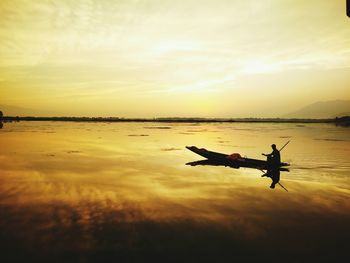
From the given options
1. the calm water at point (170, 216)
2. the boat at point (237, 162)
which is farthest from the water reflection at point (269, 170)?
the calm water at point (170, 216)

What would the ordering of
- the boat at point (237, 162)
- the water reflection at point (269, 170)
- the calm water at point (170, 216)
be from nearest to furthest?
the calm water at point (170, 216), the water reflection at point (269, 170), the boat at point (237, 162)

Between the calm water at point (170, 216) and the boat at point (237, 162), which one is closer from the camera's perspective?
the calm water at point (170, 216)

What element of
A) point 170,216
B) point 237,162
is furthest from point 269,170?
point 170,216

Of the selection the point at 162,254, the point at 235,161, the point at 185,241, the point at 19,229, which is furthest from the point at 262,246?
the point at 235,161

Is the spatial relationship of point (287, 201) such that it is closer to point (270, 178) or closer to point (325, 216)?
point (325, 216)

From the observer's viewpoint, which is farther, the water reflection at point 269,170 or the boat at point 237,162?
the boat at point 237,162

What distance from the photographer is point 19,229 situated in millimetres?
9508

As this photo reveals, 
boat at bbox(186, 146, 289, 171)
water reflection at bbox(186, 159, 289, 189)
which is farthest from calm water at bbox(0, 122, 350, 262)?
boat at bbox(186, 146, 289, 171)

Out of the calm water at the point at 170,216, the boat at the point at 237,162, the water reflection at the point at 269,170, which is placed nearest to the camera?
the calm water at the point at 170,216

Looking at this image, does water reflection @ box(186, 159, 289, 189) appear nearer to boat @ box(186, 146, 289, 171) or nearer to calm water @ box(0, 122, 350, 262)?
boat @ box(186, 146, 289, 171)

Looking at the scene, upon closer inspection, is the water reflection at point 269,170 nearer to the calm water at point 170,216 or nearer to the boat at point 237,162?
the boat at point 237,162

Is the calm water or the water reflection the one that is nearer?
the calm water

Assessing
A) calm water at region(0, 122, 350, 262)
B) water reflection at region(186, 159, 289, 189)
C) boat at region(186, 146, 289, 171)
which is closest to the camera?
calm water at region(0, 122, 350, 262)

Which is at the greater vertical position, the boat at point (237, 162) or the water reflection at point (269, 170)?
the boat at point (237, 162)
